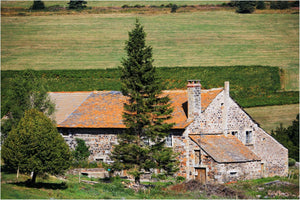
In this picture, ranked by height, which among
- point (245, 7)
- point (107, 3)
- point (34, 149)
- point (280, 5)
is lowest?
point (34, 149)

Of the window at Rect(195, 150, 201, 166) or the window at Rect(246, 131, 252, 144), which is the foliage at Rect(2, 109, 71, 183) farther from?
the window at Rect(246, 131, 252, 144)

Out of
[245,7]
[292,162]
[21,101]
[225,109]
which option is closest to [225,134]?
[225,109]

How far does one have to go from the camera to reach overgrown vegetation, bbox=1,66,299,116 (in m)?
58.7

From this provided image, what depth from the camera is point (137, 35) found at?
3325 centimetres

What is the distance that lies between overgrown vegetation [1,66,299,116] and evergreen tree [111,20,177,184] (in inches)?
975

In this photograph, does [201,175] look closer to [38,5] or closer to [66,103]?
[66,103]

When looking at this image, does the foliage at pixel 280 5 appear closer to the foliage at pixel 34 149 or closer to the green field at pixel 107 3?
the green field at pixel 107 3

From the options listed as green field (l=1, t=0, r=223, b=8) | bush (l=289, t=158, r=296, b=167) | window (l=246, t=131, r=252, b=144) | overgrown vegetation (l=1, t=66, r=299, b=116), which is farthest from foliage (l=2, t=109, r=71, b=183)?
green field (l=1, t=0, r=223, b=8)

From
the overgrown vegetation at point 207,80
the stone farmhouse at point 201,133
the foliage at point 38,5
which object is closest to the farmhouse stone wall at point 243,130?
the stone farmhouse at point 201,133

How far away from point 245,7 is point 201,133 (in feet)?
148

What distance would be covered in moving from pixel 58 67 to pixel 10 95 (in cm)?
2960

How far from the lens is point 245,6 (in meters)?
78.4

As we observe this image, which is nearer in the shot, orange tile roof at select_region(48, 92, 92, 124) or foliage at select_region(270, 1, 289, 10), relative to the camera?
orange tile roof at select_region(48, 92, 92, 124)

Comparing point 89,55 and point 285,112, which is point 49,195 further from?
point 89,55
